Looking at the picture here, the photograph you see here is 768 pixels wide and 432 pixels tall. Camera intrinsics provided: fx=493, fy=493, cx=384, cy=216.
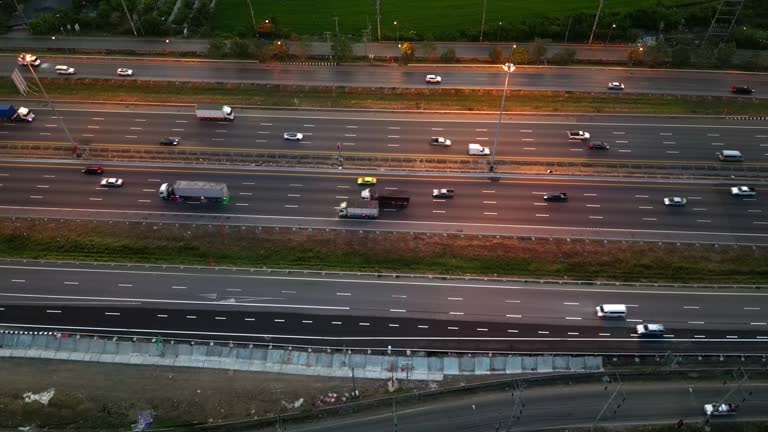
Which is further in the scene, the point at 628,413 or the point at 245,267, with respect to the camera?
the point at 245,267

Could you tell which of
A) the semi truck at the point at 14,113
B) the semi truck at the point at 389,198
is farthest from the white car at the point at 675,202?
the semi truck at the point at 14,113

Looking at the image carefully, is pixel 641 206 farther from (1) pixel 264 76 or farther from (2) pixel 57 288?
(2) pixel 57 288

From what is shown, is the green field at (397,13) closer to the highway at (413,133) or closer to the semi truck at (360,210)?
the highway at (413,133)

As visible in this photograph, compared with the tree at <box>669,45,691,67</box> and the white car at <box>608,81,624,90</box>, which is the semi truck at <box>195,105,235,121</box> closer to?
the white car at <box>608,81,624,90</box>

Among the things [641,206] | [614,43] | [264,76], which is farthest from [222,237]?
[614,43]

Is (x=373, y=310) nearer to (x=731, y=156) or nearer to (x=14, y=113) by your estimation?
(x=731, y=156)

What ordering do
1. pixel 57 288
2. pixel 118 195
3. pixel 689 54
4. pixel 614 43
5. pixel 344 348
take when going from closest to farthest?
pixel 344 348 → pixel 57 288 → pixel 118 195 → pixel 689 54 → pixel 614 43
